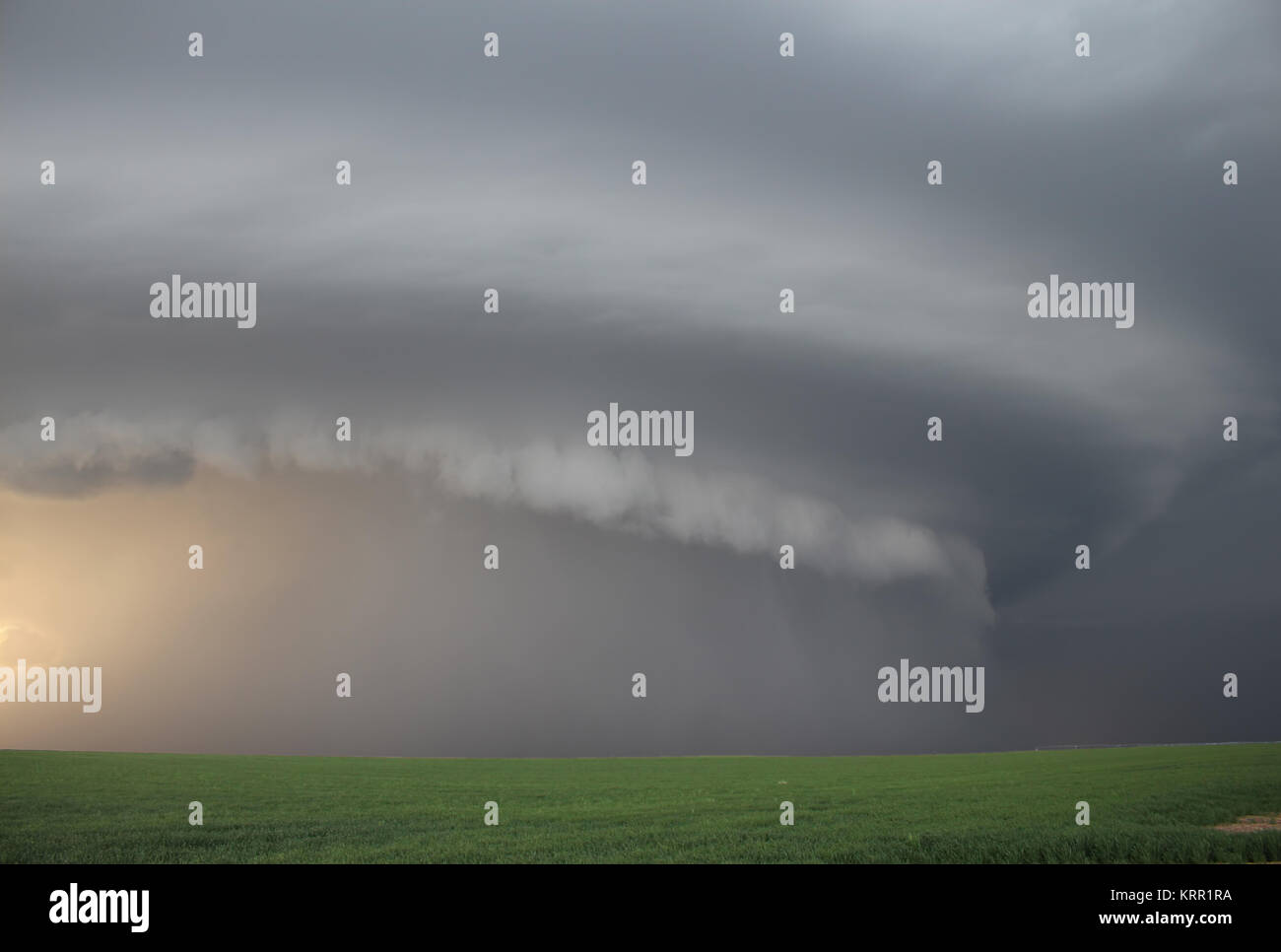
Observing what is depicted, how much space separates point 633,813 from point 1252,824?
2049 cm

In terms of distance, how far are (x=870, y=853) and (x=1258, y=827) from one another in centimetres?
1397

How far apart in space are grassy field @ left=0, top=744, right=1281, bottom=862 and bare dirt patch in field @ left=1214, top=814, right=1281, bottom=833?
0.67 meters

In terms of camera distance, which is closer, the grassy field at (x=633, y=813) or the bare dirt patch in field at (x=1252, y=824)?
the grassy field at (x=633, y=813)

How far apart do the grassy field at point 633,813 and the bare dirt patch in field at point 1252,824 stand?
0.67 m

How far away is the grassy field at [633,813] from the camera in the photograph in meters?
24.9

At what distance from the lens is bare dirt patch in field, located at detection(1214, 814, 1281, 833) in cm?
2866

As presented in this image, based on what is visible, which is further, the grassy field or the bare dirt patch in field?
the bare dirt patch in field

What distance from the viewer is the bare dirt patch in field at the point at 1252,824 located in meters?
28.7

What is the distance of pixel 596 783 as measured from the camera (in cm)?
4972

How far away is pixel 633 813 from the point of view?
111 feet
